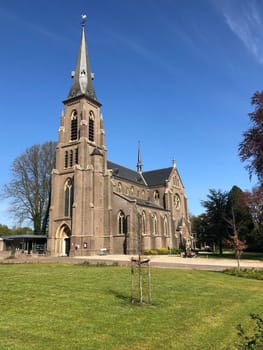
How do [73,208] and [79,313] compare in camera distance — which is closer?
[79,313]

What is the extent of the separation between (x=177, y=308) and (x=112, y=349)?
3855 millimetres

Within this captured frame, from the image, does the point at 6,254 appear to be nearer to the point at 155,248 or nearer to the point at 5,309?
the point at 155,248

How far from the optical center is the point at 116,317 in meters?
7.80

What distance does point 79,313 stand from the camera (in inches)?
314

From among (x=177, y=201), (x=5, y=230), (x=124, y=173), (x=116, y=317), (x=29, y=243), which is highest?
(x=124, y=173)

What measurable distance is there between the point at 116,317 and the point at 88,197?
126ft

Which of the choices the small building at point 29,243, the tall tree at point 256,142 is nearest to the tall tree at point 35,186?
the small building at point 29,243

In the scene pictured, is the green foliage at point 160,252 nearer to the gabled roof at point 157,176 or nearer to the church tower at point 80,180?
the church tower at point 80,180

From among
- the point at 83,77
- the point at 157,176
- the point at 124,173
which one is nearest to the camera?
the point at 83,77

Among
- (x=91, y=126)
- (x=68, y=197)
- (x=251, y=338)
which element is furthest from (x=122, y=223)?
(x=251, y=338)

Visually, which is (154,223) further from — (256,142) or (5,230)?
(5,230)

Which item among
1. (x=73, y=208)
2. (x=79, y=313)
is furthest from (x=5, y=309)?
(x=73, y=208)

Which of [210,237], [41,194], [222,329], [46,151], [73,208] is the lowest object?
[222,329]

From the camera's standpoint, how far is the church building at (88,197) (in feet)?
147
